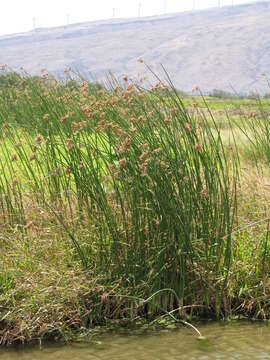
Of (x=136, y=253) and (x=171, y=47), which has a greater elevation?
(x=171, y=47)

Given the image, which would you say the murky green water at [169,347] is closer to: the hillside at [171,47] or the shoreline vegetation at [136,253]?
the shoreline vegetation at [136,253]

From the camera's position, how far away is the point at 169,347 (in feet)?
13.1

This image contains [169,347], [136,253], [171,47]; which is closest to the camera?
[169,347]

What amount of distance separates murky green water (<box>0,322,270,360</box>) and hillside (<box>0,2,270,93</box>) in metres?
109

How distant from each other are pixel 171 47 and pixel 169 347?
462 feet

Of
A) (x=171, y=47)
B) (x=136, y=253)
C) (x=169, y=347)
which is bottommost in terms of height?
(x=169, y=347)

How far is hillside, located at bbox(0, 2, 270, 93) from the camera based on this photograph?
4926 inches

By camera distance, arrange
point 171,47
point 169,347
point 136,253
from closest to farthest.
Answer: point 169,347 → point 136,253 → point 171,47

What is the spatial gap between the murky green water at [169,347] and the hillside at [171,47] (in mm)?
108677

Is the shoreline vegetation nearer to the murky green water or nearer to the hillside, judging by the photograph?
the murky green water

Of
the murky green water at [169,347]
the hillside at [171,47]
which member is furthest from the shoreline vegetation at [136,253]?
the hillside at [171,47]

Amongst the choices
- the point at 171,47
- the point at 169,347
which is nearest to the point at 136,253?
the point at 169,347

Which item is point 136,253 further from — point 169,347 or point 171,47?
point 171,47

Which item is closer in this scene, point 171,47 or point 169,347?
point 169,347
